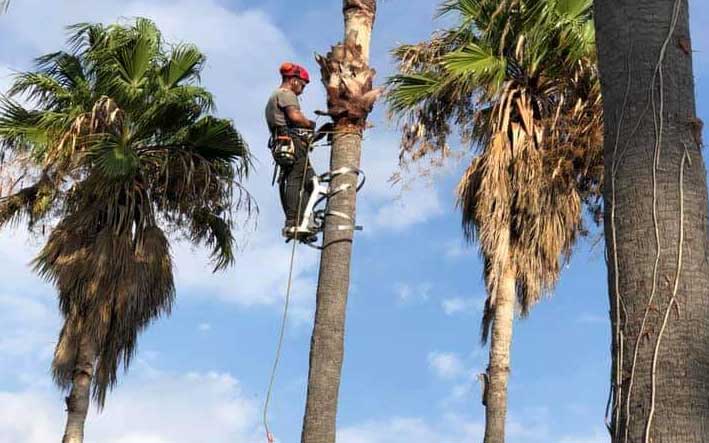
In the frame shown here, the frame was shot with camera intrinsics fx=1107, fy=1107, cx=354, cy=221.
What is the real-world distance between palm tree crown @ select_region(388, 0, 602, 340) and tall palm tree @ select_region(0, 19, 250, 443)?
335 centimetres

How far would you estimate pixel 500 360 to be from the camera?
11977mm

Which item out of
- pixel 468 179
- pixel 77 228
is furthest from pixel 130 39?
pixel 468 179

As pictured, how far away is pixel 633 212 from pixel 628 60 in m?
0.60

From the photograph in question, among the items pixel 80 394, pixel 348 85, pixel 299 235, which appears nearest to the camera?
pixel 348 85

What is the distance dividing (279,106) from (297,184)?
0.60 meters

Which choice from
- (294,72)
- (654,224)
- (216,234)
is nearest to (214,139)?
(216,234)

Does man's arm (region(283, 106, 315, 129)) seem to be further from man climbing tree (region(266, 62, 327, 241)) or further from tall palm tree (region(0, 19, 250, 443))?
tall palm tree (region(0, 19, 250, 443))

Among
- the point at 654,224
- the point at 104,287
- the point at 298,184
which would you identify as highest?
the point at 104,287

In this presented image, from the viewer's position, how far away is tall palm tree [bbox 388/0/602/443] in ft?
41.1

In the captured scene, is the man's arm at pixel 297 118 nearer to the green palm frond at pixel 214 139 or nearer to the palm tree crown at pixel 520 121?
the palm tree crown at pixel 520 121

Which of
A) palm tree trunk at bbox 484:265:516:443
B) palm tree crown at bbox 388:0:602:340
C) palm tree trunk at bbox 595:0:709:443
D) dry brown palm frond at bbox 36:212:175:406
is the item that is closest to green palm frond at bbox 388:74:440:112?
palm tree crown at bbox 388:0:602:340

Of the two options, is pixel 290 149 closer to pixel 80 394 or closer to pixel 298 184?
pixel 298 184

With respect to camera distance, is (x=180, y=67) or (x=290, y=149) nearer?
(x=290, y=149)

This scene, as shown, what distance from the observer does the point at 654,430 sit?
3561mm
